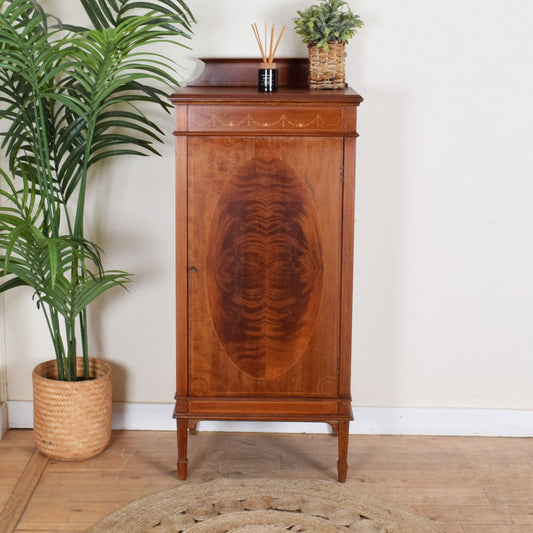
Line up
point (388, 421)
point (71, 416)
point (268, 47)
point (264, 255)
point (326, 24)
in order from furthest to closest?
point (388, 421) < point (268, 47) < point (71, 416) < point (326, 24) < point (264, 255)

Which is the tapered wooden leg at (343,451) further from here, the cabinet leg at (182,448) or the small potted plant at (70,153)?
the small potted plant at (70,153)

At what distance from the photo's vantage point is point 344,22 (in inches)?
104

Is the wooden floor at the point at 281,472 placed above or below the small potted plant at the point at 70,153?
below

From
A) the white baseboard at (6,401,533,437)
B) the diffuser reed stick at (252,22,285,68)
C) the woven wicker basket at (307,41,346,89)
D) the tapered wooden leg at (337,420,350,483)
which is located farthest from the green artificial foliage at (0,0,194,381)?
the tapered wooden leg at (337,420,350,483)

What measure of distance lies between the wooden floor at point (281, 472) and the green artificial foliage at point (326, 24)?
152cm

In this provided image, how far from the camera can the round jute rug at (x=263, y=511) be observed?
7.94 ft

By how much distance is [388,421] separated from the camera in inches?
123

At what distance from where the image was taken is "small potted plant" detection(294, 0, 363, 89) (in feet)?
8.70

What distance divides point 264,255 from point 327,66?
2.33 ft

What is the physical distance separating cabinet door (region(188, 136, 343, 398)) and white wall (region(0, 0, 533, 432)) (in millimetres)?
486

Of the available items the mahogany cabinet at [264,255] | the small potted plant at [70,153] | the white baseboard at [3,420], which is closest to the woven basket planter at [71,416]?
the small potted plant at [70,153]

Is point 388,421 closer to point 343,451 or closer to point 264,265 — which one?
point 343,451

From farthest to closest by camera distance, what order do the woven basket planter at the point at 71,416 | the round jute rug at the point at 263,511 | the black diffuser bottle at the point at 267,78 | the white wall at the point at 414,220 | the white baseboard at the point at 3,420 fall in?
the white baseboard at the point at 3,420
the white wall at the point at 414,220
the woven basket planter at the point at 71,416
the black diffuser bottle at the point at 267,78
the round jute rug at the point at 263,511

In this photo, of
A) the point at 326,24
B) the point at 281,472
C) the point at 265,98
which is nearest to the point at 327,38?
the point at 326,24
